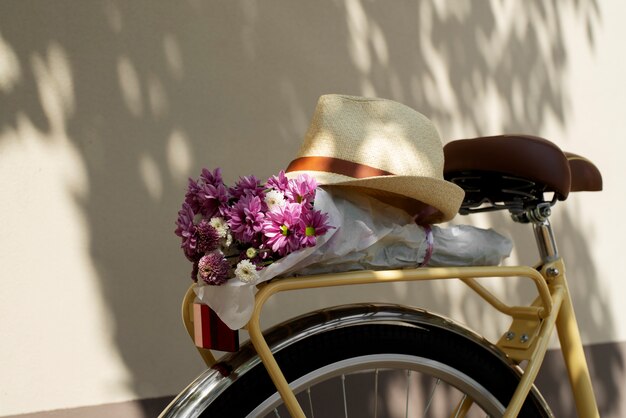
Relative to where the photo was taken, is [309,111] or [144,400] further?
[309,111]

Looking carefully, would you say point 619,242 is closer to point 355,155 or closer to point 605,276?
point 605,276

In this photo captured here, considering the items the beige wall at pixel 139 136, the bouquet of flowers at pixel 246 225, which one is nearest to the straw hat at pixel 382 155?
the bouquet of flowers at pixel 246 225

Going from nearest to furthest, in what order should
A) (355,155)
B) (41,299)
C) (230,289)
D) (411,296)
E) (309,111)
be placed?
(230,289), (355,155), (41,299), (309,111), (411,296)

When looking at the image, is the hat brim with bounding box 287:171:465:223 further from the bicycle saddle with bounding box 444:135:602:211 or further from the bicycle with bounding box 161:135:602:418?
the bicycle saddle with bounding box 444:135:602:211

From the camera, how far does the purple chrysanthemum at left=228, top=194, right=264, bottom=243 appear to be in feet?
4.26

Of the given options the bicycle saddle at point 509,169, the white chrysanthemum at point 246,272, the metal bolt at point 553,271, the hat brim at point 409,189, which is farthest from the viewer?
the metal bolt at point 553,271

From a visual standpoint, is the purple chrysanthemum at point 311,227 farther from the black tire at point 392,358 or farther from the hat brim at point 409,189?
the black tire at point 392,358

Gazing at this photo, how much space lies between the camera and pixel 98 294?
238 centimetres

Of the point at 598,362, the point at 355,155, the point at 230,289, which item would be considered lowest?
the point at 598,362

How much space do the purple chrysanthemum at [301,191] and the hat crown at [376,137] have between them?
168 mm

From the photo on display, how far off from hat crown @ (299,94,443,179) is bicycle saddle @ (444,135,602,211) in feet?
0.76

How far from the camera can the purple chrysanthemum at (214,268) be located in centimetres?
130

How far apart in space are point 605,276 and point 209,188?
9.40ft

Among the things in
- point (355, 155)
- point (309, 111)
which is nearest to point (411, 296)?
point (309, 111)
